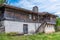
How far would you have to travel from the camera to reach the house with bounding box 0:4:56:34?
25.2m

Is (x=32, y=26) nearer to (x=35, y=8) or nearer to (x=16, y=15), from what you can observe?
(x=16, y=15)

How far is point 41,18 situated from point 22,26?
7.91 metres

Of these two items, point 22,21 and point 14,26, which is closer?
point 14,26

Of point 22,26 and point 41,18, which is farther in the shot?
point 41,18

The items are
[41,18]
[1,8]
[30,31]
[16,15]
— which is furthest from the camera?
[41,18]

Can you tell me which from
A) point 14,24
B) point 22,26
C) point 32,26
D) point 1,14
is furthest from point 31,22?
point 1,14

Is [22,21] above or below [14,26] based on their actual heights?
above

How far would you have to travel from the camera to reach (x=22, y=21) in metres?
28.5

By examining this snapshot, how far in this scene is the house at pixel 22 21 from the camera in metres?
25.2

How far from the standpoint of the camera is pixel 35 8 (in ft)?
120

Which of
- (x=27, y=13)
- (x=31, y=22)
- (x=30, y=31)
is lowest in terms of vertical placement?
(x=30, y=31)

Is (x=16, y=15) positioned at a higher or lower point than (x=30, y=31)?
higher

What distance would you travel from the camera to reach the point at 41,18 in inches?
1367

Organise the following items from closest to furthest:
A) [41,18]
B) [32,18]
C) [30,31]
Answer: [30,31] → [32,18] → [41,18]
